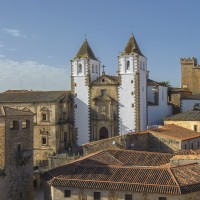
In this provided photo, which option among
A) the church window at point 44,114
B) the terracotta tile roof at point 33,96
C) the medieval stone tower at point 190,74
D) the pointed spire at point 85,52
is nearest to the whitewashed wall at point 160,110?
the pointed spire at point 85,52

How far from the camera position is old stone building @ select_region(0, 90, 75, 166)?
164 ft

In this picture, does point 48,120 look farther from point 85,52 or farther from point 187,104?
point 187,104

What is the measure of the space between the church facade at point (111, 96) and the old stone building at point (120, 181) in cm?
1857

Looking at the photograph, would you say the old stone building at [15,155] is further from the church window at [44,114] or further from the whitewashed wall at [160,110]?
the whitewashed wall at [160,110]

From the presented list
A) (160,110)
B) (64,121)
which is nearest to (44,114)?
(64,121)

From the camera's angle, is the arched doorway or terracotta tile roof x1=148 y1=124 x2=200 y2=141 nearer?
terracotta tile roof x1=148 y1=124 x2=200 y2=141

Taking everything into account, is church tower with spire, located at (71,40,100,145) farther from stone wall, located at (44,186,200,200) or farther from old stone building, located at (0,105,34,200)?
stone wall, located at (44,186,200,200)

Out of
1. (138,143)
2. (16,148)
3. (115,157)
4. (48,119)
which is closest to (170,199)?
(115,157)

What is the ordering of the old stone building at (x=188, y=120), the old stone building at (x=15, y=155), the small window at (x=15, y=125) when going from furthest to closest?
the old stone building at (x=188, y=120) < the small window at (x=15, y=125) < the old stone building at (x=15, y=155)

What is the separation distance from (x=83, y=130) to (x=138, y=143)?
1237 centimetres

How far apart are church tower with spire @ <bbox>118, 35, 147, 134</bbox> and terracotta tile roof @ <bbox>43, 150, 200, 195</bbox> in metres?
18.3

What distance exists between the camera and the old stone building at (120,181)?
2589 centimetres

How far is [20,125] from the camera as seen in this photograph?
31.9m

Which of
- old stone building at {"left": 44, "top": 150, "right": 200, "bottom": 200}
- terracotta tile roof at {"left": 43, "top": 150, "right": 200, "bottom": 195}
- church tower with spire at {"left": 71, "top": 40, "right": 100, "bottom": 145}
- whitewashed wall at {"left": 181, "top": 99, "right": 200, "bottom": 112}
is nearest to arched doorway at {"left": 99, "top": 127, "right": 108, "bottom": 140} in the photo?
church tower with spire at {"left": 71, "top": 40, "right": 100, "bottom": 145}
